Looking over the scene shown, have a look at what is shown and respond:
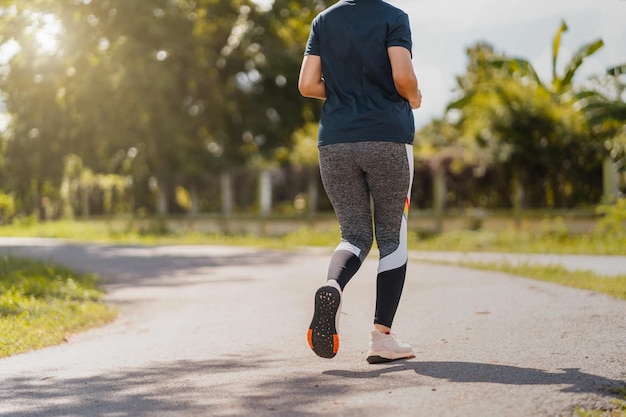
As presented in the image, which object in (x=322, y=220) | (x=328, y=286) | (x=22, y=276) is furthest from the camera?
(x=322, y=220)

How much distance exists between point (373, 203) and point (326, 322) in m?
0.73

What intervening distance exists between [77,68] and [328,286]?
975 inches

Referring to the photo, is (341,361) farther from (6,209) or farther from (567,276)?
(6,209)

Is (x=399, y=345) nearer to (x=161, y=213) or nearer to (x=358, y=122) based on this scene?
(x=358, y=122)

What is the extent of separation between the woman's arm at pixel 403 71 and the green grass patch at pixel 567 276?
11.2 feet

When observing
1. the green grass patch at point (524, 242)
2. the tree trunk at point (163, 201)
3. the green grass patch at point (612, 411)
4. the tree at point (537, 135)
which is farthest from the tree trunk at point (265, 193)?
the green grass patch at point (612, 411)

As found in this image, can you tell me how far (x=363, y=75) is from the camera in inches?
185

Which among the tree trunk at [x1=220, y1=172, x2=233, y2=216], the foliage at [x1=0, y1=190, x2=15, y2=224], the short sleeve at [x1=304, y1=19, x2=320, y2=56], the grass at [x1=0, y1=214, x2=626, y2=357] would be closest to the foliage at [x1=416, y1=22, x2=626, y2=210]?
the grass at [x1=0, y1=214, x2=626, y2=357]

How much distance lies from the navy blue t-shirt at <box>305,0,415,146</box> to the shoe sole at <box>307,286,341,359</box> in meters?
0.84

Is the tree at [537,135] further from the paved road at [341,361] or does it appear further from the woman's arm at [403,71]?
the woman's arm at [403,71]

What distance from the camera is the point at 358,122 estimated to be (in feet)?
15.2

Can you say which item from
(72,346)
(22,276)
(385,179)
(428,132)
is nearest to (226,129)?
(428,132)

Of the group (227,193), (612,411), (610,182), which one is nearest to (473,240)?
(610,182)

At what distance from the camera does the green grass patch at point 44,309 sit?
650 cm
